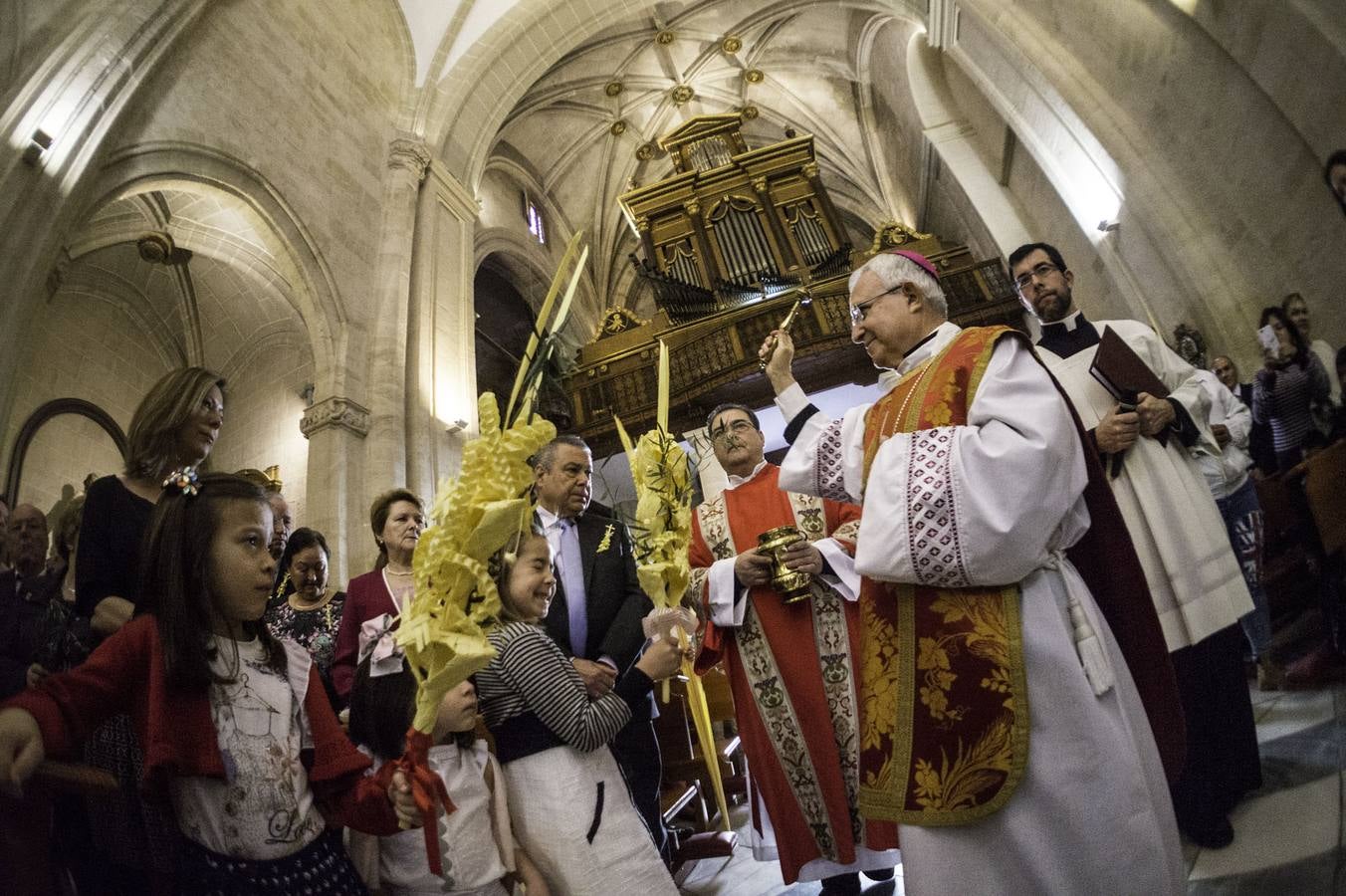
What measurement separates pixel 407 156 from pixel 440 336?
2.64 metres

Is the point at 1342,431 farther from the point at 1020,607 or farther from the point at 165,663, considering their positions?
the point at 165,663

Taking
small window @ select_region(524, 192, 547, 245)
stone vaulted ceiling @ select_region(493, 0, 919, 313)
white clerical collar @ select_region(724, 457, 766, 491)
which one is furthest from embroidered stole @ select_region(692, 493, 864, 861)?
small window @ select_region(524, 192, 547, 245)

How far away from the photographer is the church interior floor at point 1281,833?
5.09ft

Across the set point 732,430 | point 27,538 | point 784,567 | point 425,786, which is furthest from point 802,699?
point 27,538

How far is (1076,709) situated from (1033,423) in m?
0.53

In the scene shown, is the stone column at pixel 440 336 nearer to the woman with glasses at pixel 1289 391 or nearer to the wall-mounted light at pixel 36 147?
the wall-mounted light at pixel 36 147

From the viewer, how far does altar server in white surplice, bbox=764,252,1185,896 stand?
1.16 metres

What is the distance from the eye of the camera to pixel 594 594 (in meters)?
2.37

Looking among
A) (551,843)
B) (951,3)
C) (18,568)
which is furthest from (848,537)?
(951,3)

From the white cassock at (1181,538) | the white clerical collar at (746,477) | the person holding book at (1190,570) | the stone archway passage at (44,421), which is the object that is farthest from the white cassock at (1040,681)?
the stone archway passage at (44,421)

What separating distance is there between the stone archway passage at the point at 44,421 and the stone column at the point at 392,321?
90.5 inches

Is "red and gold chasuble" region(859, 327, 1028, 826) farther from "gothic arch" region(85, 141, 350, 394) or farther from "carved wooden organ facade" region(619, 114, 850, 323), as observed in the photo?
"carved wooden organ facade" region(619, 114, 850, 323)

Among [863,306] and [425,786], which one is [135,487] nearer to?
[425,786]

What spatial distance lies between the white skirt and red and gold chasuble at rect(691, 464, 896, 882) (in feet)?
2.65
